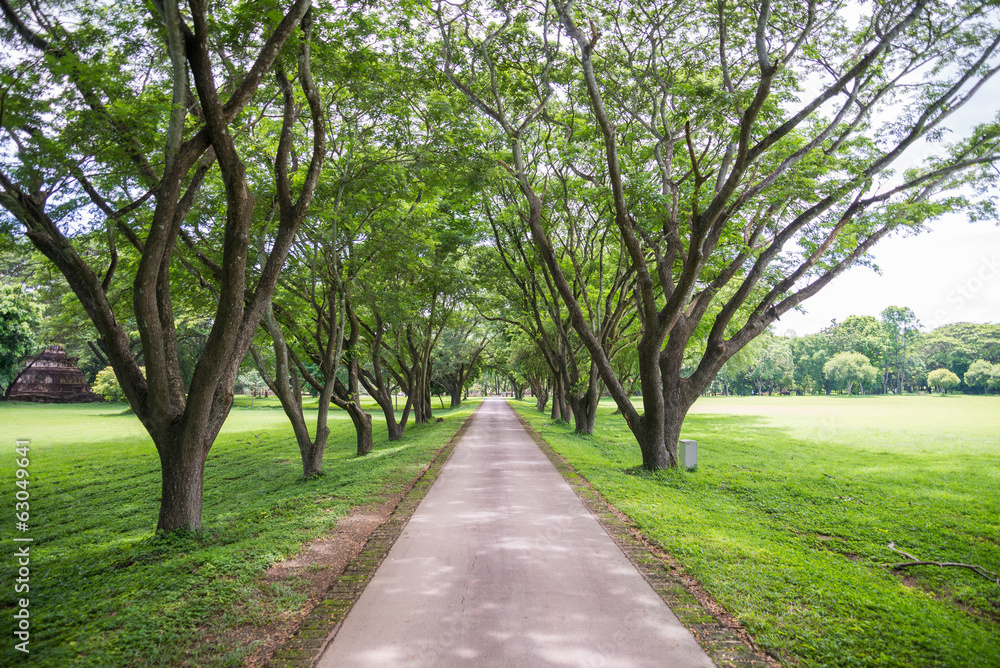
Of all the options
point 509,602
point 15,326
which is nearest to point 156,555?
point 509,602

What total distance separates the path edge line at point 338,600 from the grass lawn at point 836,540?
306 cm

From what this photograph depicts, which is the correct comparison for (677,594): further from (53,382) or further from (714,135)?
(53,382)

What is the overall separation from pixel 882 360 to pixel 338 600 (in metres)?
86.2

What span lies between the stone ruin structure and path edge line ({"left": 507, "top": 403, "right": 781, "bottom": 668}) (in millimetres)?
54174

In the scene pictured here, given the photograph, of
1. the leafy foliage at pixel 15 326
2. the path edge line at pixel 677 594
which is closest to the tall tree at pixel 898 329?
the path edge line at pixel 677 594

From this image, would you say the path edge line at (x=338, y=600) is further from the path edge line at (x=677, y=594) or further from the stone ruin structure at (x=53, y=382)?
the stone ruin structure at (x=53, y=382)

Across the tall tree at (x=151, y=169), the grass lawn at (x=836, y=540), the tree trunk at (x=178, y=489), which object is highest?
the tall tree at (x=151, y=169)

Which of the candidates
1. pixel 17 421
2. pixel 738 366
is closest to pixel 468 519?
pixel 738 366

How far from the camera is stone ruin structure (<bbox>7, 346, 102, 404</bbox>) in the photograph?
42.0 m

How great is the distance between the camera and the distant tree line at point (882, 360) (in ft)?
212

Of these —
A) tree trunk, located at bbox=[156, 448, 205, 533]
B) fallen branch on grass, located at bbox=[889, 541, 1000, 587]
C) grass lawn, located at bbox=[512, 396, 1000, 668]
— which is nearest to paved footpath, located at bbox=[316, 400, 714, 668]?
grass lawn, located at bbox=[512, 396, 1000, 668]

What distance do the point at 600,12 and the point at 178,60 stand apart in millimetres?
6903

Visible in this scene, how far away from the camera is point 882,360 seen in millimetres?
69000

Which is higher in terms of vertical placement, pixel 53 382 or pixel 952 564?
pixel 53 382
